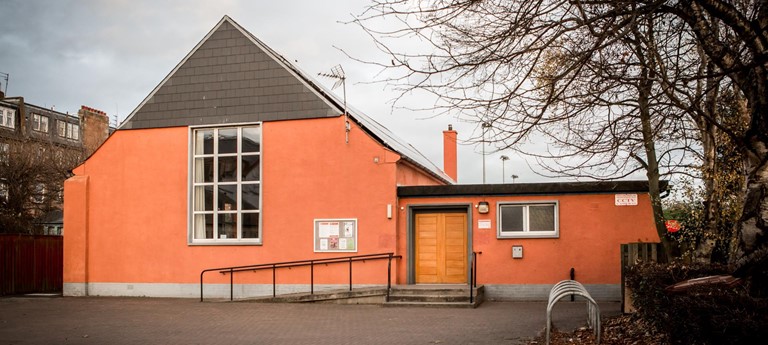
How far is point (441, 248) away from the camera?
720 inches

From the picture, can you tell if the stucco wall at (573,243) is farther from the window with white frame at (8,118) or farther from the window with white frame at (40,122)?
the window with white frame at (40,122)

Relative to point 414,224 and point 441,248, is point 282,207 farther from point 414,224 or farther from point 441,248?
point 441,248

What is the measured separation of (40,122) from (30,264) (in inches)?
1197

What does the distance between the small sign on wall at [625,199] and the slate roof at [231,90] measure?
5.57m

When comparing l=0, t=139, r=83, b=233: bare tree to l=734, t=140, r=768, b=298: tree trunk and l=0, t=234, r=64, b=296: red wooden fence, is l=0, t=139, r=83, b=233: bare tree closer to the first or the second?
l=0, t=234, r=64, b=296: red wooden fence

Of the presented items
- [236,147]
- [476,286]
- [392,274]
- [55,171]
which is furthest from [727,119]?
[55,171]

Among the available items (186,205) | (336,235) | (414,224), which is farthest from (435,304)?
(186,205)

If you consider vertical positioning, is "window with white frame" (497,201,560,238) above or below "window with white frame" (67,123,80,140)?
below

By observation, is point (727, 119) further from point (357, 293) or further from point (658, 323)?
point (357, 293)

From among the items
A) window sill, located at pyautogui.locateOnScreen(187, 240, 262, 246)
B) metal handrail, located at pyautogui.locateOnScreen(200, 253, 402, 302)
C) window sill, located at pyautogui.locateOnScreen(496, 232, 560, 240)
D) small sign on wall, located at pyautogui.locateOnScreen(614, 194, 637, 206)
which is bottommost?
metal handrail, located at pyautogui.locateOnScreen(200, 253, 402, 302)

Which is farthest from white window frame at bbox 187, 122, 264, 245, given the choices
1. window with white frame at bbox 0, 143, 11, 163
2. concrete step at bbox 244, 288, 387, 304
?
window with white frame at bbox 0, 143, 11, 163

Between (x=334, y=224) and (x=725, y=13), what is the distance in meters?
12.6

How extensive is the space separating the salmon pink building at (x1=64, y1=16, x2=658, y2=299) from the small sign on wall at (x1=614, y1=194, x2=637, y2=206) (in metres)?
0.02

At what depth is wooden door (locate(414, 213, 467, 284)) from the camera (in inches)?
715
